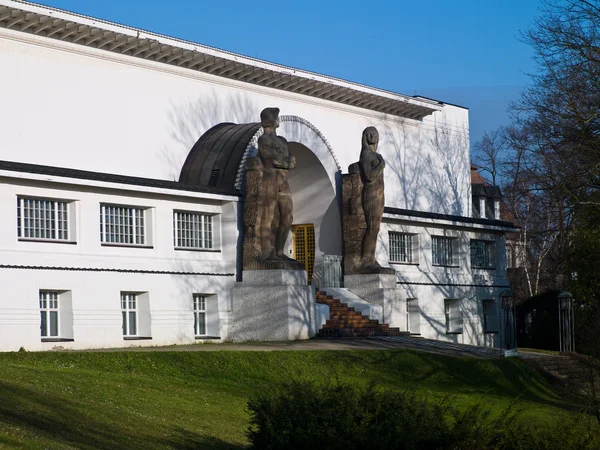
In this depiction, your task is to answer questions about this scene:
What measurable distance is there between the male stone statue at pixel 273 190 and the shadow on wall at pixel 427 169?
10630 millimetres

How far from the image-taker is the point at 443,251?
1624 inches

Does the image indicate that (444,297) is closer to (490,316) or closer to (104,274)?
(490,316)

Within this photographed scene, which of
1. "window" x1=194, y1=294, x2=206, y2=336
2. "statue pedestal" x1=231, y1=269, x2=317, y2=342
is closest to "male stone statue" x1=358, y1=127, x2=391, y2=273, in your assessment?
"statue pedestal" x1=231, y1=269, x2=317, y2=342

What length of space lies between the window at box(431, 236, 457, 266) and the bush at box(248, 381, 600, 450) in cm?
2743

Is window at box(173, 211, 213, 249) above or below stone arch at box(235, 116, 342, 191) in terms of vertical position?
below

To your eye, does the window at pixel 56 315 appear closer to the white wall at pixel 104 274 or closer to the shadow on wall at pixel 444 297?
the white wall at pixel 104 274

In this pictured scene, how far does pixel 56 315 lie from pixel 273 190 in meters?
7.67

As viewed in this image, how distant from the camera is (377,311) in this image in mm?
33125

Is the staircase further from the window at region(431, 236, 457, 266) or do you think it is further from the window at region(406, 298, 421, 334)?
the window at region(431, 236, 457, 266)

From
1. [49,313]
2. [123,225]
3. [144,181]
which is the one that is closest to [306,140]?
[144,181]

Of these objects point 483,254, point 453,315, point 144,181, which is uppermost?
point 144,181

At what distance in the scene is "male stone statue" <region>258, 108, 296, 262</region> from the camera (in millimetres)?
30516

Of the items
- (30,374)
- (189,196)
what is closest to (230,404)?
(30,374)

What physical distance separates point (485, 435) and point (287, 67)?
2387cm
